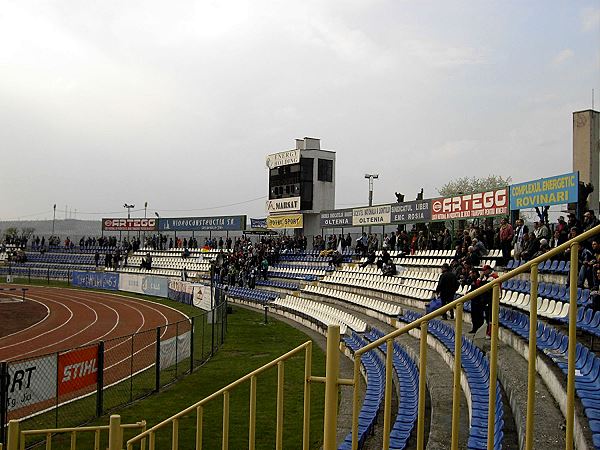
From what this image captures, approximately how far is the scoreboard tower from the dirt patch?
1670 centimetres

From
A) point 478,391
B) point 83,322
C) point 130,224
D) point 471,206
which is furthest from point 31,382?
point 130,224

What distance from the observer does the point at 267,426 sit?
10680 millimetres

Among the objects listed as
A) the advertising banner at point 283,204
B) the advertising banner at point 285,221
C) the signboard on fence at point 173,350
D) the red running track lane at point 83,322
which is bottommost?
the red running track lane at point 83,322

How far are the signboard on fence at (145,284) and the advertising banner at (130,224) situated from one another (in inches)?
652

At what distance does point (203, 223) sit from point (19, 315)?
25.5 m

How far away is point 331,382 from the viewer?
390 cm

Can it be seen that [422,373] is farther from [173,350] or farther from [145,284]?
[145,284]

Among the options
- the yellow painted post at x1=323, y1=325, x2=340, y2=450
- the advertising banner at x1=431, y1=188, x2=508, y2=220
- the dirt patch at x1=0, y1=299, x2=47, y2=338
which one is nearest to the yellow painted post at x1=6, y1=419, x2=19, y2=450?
the yellow painted post at x1=323, y1=325, x2=340, y2=450

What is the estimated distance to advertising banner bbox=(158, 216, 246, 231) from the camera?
50875mm

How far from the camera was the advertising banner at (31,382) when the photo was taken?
9.82 meters

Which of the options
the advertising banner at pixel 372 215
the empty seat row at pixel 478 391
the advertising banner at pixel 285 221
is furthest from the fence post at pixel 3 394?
the advertising banner at pixel 285 221

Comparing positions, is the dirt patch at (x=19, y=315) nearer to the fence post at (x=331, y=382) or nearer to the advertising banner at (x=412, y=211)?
the advertising banner at (x=412, y=211)

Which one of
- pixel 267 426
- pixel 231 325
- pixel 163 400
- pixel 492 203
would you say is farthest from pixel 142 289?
pixel 267 426

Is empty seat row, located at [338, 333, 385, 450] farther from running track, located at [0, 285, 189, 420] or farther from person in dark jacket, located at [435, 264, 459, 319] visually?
running track, located at [0, 285, 189, 420]
